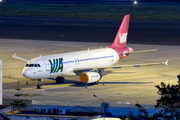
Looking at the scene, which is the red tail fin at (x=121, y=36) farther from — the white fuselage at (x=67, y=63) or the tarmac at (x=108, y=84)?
the tarmac at (x=108, y=84)

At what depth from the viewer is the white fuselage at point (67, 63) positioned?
195 feet

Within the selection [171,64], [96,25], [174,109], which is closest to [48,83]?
[171,64]

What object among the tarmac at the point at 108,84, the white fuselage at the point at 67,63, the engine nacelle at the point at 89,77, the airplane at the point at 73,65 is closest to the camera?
the tarmac at the point at 108,84

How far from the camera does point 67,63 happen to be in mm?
62312

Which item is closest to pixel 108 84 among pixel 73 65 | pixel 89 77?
pixel 89 77

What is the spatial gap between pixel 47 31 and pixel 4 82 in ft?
219

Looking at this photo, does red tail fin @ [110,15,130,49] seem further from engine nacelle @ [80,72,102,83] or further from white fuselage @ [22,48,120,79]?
engine nacelle @ [80,72,102,83]

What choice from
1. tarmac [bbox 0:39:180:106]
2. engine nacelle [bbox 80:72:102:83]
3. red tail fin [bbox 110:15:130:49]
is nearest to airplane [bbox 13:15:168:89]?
engine nacelle [bbox 80:72:102:83]

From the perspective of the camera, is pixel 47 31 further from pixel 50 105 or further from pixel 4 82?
pixel 50 105

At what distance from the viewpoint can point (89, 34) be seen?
409 ft

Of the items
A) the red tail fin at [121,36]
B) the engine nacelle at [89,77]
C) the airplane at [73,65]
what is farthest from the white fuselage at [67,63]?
the red tail fin at [121,36]

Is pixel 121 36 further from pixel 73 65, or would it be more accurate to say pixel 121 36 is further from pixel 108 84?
pixel 73 65

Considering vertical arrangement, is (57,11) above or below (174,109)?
above

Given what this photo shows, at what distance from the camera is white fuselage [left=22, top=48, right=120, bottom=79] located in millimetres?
59406
